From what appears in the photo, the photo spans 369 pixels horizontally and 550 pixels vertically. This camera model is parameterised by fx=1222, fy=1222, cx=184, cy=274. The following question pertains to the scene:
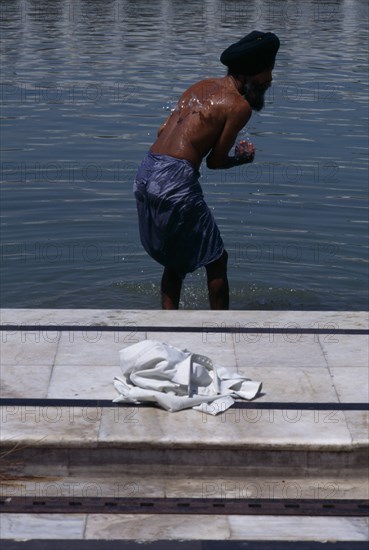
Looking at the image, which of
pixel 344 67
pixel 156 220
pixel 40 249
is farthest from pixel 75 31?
pixel 156 220

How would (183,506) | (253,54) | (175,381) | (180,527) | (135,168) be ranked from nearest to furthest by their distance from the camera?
1. (180,527)
2. (183,506)
3. (175,381)
4. (253,54)
5. (135,168)

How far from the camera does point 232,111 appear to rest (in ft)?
24.5

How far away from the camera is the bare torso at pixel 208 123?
24.6 feet

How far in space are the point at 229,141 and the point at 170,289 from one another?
1.09 meters

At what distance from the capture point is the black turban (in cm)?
740

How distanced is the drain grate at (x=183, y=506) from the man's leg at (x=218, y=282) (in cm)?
241

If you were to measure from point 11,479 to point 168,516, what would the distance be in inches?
32.6

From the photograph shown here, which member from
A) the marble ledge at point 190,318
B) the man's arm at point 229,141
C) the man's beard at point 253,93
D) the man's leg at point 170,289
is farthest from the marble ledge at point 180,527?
the man's beard at point 253,93

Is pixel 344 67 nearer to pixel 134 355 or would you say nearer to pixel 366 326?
pixel 366 326

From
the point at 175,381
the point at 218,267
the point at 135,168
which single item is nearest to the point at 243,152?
the point at 218,267

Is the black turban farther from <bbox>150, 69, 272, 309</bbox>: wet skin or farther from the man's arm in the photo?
the man's arm

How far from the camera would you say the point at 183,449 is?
18.9 ft

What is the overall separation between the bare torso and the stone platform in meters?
1.56

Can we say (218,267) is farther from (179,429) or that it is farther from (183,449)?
(183,449)
